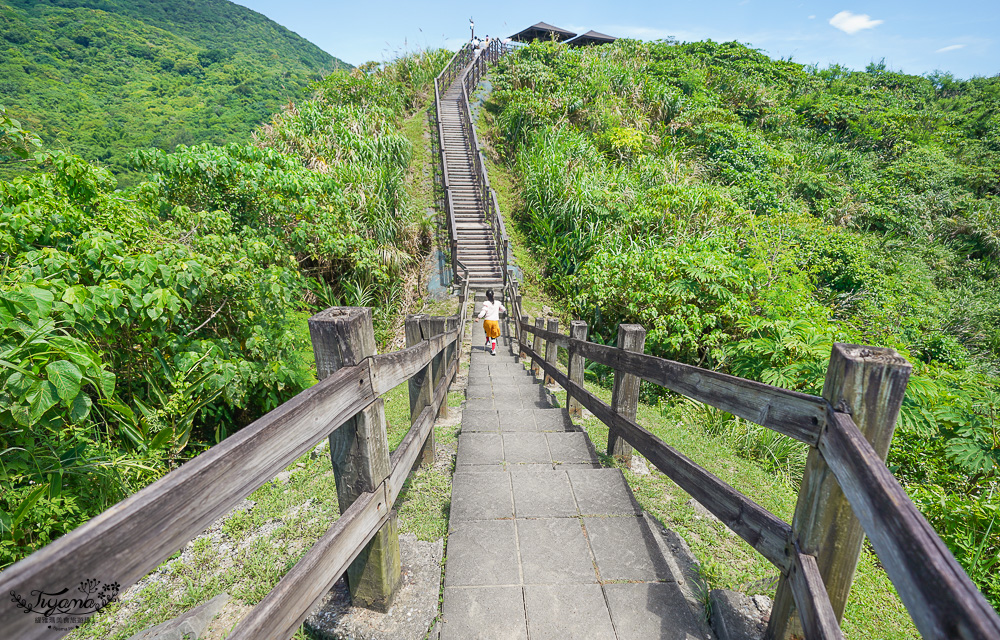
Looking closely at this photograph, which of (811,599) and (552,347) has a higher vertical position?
(811,599)

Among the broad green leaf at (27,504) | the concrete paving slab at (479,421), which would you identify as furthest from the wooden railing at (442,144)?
the broad green leaf at (27,504)

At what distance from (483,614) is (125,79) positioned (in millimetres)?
69472

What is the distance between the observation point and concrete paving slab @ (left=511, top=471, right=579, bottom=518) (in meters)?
2.42

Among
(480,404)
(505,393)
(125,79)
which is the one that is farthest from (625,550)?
(125,79)

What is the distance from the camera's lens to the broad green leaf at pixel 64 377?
1.75 m

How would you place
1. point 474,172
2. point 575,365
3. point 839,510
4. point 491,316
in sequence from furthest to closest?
1. point 474,172
2. point 491,316
3. point 575,365
4. point 839,510

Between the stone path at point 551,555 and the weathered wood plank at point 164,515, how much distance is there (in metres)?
1.21

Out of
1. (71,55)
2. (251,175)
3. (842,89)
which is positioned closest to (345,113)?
(251,175)

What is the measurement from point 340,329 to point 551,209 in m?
12.0

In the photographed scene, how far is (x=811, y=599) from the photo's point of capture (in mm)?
1139

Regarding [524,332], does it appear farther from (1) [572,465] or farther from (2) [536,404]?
(1) [572,465]

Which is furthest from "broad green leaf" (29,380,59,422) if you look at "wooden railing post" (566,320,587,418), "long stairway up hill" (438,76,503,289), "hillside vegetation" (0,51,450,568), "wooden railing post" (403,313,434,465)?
"long stairway up hill" (438,76,503,289)

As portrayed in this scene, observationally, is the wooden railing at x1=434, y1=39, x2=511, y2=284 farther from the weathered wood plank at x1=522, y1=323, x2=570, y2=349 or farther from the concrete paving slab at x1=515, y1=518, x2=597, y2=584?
the concrete paving slab at x1=515, y1=518, x2=597, y2=584

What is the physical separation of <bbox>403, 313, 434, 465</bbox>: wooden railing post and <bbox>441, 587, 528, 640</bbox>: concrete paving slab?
3.58 feet
